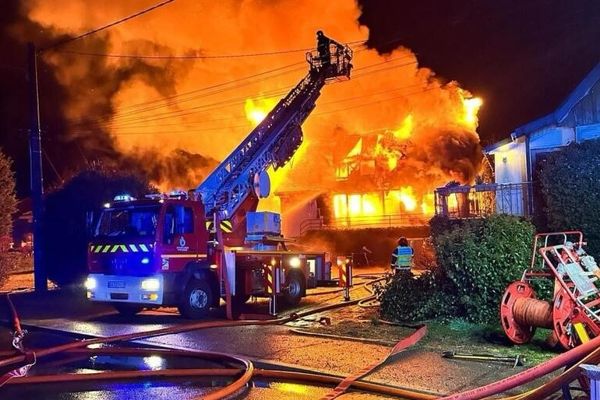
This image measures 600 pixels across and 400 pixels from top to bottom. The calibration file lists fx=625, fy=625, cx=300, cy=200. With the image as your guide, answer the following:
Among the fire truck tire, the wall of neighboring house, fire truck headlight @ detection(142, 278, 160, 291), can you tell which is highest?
the wall of neighboring house

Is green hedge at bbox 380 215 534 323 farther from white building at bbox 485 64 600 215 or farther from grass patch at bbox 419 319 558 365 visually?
white building at bbox 485 64 600 215

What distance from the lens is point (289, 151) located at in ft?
57.0

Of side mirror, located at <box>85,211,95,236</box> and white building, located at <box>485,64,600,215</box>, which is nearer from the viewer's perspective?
side mirror, located at <box>85,211,95,236</box>

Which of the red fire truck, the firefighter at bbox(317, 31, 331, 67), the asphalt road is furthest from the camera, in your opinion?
the firefighter at bbox(317, 31, 331, 67)

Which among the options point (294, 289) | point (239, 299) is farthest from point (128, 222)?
point (294, 289)

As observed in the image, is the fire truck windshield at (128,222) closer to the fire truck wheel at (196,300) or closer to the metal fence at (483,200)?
the fire truck wheel at (196,300)

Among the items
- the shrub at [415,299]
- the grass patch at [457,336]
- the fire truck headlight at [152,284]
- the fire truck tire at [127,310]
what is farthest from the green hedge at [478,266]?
the fire truck tire at [127,310]

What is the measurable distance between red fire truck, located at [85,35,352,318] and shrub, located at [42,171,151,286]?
5542 mm

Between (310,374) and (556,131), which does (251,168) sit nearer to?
(556,131)

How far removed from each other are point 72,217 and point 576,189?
1454cm

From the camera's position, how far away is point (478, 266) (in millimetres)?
9586

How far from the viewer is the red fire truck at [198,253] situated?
38.9 ft

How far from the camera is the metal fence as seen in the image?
13438 mm

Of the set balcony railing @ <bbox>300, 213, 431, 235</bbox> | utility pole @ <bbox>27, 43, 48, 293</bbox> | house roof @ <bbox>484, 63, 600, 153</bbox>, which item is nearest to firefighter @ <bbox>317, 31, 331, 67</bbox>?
house roof @ <bbox>484, 63, 600, 153</bbox>
